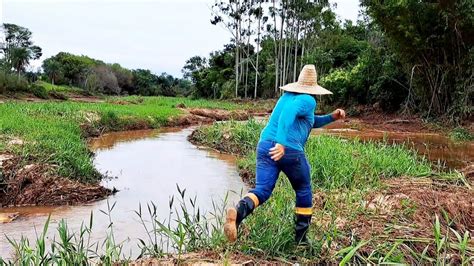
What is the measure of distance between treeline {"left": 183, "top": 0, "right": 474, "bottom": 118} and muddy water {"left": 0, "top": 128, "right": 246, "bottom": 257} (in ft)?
24.8

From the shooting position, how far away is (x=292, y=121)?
2871 mm

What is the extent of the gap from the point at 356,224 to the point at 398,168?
7.52 ft

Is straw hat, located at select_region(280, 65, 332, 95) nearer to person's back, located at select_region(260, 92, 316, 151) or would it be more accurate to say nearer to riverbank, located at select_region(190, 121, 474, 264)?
person's back, located at select_region(260, 92, 316, 151)

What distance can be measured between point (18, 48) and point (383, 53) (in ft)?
86.8

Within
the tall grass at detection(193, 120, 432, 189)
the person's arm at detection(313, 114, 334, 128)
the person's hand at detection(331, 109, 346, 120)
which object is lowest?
the tall grass at detection(193, 120, 432, 189)

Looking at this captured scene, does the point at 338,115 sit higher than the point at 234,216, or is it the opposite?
the point at 338,115

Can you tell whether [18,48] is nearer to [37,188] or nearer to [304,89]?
[37,188]

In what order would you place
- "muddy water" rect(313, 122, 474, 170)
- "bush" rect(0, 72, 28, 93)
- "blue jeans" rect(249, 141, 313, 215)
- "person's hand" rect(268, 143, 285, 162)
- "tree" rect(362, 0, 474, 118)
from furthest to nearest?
"bush" rect(0, 72, 28, 93) < "tree" rect(362, 0, 474, 118) < "muddy water" rect(313, 122, 474, 170) < "blue jeans" rect(249, 141, 313, 215) < "person's hand" rect(268, 143, 285, 162)

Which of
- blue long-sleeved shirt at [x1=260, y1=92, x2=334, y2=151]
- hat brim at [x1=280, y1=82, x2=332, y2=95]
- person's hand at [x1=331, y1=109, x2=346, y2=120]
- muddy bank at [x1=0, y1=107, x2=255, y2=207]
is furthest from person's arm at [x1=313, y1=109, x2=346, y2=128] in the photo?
muddy bank at [x1=0, y1=107, x2=255, y2=207]

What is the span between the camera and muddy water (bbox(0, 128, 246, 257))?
13.6 feet

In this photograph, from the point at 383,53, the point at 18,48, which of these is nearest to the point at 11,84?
the point at 18,48

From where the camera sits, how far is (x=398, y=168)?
5.38m

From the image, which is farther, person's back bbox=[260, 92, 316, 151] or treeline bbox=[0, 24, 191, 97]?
treeline bbox=[0, 24, 191, 97]

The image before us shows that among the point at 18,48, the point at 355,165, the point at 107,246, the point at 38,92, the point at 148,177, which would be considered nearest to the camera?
the point at 107,246
